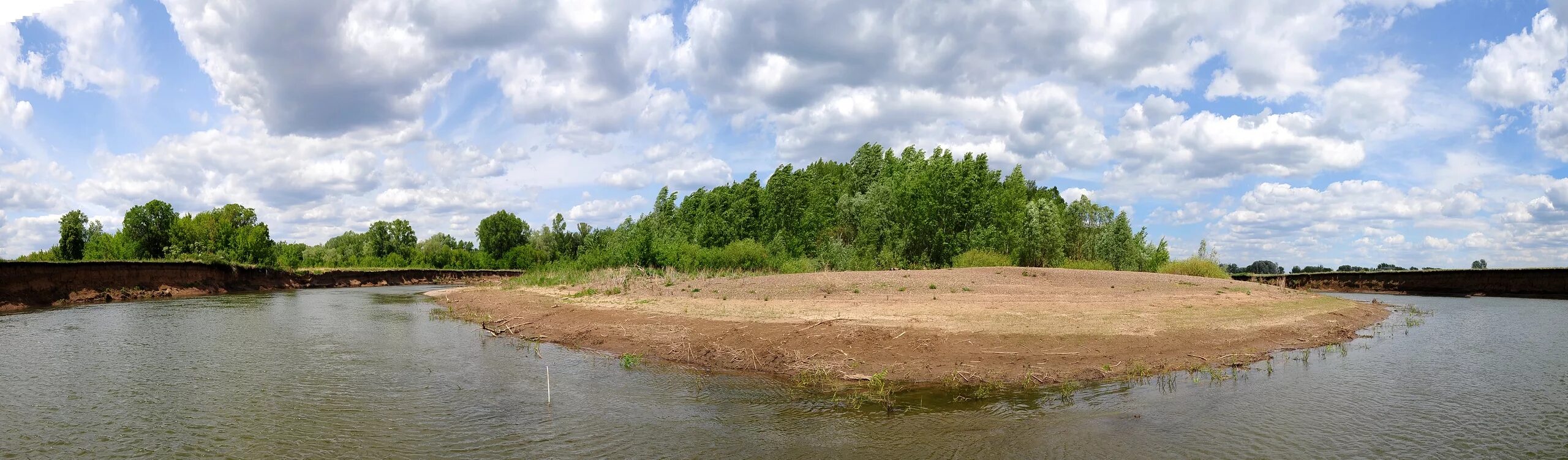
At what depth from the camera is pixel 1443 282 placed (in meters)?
51.6

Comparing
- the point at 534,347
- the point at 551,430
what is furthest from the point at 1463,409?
the point at 534,347

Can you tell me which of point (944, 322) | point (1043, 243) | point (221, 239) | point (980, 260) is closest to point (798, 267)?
point (980, 260)

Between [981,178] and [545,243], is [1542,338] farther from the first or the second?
[545,243]

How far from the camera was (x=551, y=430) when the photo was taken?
10461 mm

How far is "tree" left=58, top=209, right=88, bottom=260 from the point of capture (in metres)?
88.0

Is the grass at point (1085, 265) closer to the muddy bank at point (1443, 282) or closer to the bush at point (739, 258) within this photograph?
the muddy bank at point (1443, 282)

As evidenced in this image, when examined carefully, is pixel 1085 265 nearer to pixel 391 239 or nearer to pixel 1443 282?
pixel 1443 282

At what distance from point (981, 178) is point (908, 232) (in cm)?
685

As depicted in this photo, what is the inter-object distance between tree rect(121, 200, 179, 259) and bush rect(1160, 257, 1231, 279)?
117450 mm

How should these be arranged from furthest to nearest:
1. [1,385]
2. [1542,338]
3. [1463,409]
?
[1542,338] < [1,385] < [1463,409]

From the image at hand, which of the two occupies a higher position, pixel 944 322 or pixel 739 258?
pixel 739 258

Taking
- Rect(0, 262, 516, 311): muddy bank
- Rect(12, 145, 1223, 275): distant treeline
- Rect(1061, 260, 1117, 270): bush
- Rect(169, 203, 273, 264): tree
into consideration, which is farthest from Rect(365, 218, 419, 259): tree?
Rect(1061, 260, 1117, 270): bush

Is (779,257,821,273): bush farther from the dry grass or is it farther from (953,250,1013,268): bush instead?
(953,250,1013,268): bush

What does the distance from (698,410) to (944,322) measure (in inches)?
343
